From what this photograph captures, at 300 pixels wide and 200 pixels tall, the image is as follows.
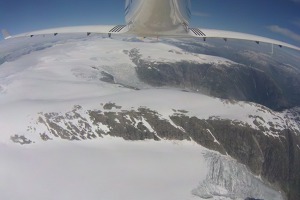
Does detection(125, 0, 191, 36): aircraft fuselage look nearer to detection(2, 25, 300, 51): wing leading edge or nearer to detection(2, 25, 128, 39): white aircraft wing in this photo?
detection(2, 25, 300, 51): wing leading edge

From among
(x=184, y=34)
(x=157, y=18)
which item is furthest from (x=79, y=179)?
→ (x=157, y=18)

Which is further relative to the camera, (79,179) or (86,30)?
(79,179)

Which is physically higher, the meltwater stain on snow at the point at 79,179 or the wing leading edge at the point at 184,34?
the wing leading edge at the point at 184,34

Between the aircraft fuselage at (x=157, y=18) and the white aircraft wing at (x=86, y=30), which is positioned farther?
the white aircraft wing at (x=86, y=30)

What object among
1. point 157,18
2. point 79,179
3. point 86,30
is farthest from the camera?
point 79,179

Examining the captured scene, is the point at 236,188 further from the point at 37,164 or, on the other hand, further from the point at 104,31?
the point at 104,31

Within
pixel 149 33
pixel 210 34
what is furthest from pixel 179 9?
pixel 210 34

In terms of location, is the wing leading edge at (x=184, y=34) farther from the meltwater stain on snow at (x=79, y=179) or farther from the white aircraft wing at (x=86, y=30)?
the meltwater stain on snow at (x=79, y=179)

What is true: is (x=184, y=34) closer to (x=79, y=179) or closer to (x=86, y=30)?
(x=86, y=30)

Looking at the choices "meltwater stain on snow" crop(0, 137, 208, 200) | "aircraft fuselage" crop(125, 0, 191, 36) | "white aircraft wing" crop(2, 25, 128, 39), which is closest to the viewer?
"aircraft fuselage" crop(125, 0, 191, 36)

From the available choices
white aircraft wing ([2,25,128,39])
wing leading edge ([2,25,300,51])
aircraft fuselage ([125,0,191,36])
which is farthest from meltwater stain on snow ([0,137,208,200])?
aircraft fuselage ([125,0,191,36])

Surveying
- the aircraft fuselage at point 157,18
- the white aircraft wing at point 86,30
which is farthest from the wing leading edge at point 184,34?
the aircraft fuselage at point 157,18
